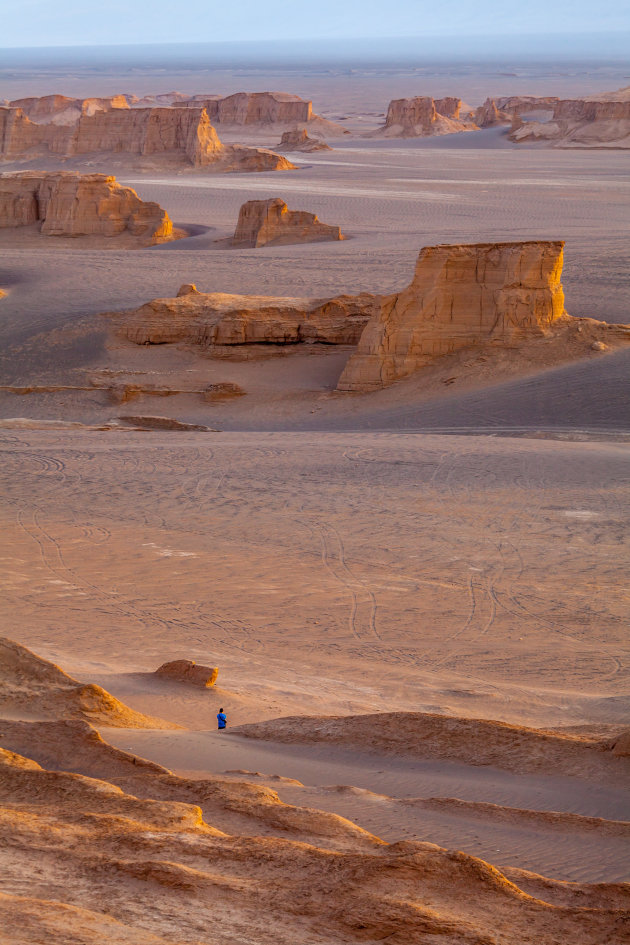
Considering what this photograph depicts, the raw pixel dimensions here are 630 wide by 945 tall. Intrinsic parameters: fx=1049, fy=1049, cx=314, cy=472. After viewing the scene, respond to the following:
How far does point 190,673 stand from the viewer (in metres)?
9.50

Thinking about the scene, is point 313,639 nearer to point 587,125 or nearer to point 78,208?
point 78,208

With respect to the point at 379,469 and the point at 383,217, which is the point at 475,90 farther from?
the point at 379,469

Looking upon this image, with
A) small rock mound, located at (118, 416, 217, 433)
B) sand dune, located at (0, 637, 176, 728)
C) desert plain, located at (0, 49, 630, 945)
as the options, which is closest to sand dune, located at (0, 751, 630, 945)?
desert plain, located at (0, 49, 630, 945)

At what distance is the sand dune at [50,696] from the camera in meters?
8.17

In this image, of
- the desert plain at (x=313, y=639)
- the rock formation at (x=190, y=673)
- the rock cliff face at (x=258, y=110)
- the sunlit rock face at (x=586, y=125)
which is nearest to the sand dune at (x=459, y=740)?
the desert plain at (x=313, y=639)

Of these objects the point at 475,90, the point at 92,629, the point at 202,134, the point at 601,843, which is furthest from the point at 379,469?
the point at 475,90

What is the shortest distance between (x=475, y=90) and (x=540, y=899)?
177587mm

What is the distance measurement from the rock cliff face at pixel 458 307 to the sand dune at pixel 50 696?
1656 cm

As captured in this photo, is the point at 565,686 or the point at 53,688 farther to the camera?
the point at 565,686

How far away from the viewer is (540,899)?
5207 millimetres

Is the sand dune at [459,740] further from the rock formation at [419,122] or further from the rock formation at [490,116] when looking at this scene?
the rock formation at [490,116]

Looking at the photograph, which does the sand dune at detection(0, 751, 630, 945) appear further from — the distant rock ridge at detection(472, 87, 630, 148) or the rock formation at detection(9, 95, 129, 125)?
the rock formation at detection(9, 95, 129, 125)

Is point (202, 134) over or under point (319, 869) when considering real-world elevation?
over

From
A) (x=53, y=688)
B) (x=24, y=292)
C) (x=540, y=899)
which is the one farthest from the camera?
(x=24, y=292)
